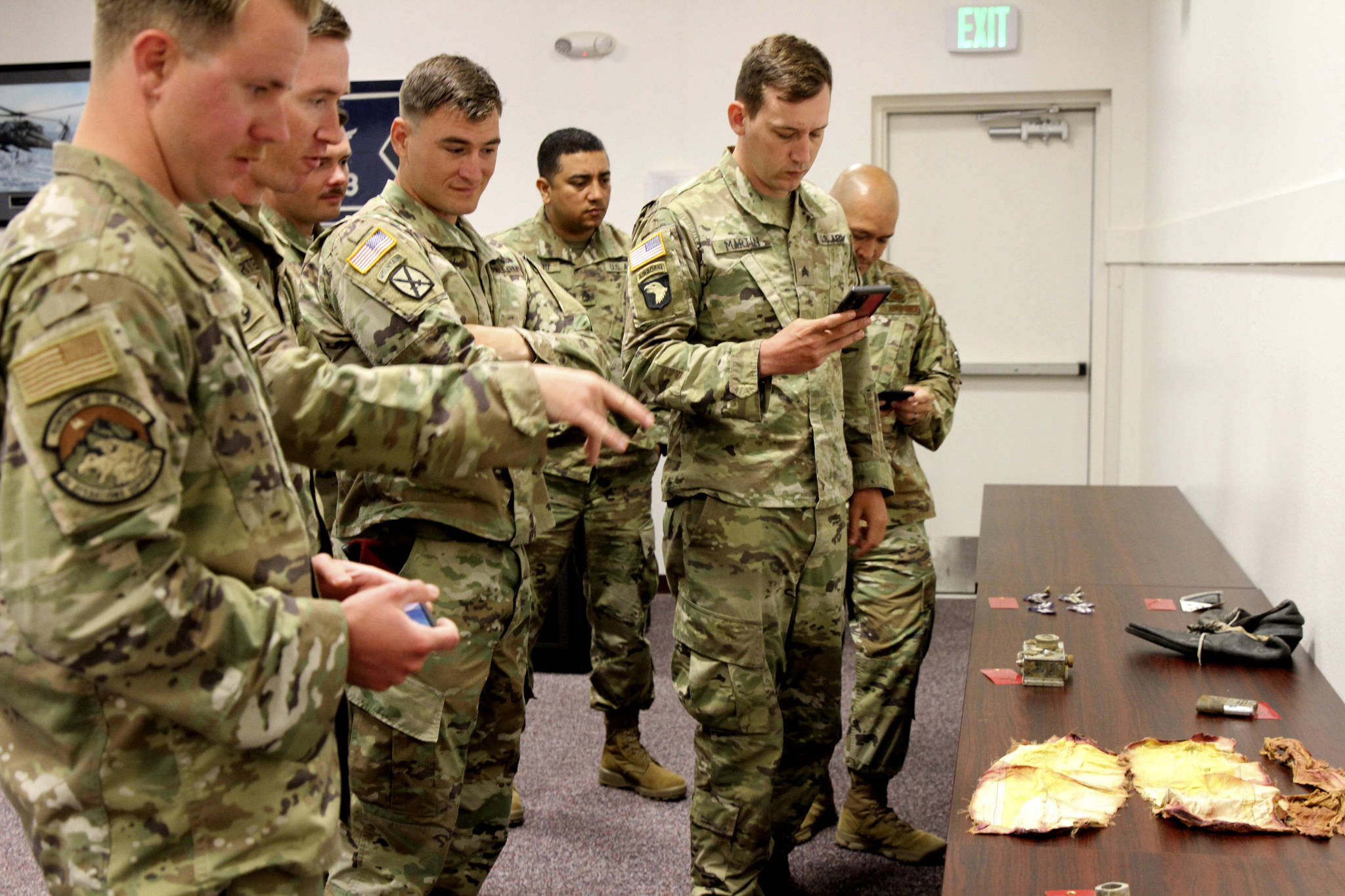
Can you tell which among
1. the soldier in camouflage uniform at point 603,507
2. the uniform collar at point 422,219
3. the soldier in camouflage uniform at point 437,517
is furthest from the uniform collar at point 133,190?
the soldier in camouflage uniform at point 603,507

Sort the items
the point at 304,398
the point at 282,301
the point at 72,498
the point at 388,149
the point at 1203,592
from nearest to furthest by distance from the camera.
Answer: the point at 72,498
the point at 304,398
the point at 282,301
the point at 1203,592
the point at 388,149

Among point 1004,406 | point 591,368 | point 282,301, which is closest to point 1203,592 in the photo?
point 591,368

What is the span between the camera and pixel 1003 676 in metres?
1.92

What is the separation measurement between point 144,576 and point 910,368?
261cm

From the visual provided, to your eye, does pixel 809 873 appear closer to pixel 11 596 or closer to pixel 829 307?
pixel 829 307

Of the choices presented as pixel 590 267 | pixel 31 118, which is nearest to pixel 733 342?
pixel 590 267

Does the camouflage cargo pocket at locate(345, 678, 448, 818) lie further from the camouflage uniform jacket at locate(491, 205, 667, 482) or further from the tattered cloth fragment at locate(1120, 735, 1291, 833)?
the camouflage uniform jacket at locate(491, 205, 667, 482)

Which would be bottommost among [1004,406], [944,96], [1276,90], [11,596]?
[1004,406]

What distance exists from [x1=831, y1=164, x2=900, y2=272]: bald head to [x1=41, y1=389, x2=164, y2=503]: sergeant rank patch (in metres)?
2.34

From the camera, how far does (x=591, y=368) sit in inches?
80.4

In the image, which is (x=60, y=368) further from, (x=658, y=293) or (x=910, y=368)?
(x=910, y=368)

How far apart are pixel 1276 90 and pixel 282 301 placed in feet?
6.95

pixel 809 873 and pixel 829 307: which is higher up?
pixel 829 307

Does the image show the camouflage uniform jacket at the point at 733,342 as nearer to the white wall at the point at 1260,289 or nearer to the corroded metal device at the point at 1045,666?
the corroded metal device at the point at 1045,666
